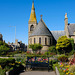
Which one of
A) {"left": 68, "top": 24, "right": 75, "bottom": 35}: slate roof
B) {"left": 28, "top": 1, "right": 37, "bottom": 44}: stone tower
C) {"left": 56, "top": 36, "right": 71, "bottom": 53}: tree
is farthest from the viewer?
{"left": 28, "top": 1, "right": 37, "bottom": 44}: stone tower

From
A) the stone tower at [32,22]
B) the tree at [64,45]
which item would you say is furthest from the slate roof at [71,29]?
the stone tower at [32,22]

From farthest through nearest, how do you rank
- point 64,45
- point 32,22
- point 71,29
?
point 32,22 < point 71,29 < point 64,45

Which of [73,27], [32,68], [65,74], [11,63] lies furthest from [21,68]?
[73,27]

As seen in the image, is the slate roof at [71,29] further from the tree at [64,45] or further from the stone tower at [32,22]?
the stone tower at [32,22]

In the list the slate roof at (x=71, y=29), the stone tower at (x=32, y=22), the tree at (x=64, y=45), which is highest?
the stone tower at (x=32, y=22)

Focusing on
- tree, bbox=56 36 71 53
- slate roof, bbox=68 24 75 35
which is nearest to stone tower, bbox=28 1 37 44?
slate roof, bbox=68 24 75 35

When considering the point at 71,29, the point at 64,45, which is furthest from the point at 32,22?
the point at 64,45

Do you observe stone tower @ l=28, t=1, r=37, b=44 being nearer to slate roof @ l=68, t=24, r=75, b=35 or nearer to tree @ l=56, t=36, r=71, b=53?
slate roof @ l=68, t=24, r=75, b=35

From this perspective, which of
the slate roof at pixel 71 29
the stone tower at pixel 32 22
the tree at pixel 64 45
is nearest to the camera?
the tree at pixel 64 45

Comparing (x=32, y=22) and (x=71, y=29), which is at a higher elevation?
(x=32, y=22)

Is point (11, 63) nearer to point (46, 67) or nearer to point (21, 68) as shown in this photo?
point (21, 68)

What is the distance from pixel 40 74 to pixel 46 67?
2.50 meters

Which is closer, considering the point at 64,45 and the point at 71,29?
the point at 64,45

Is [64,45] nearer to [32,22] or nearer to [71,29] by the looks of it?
[71,29]
